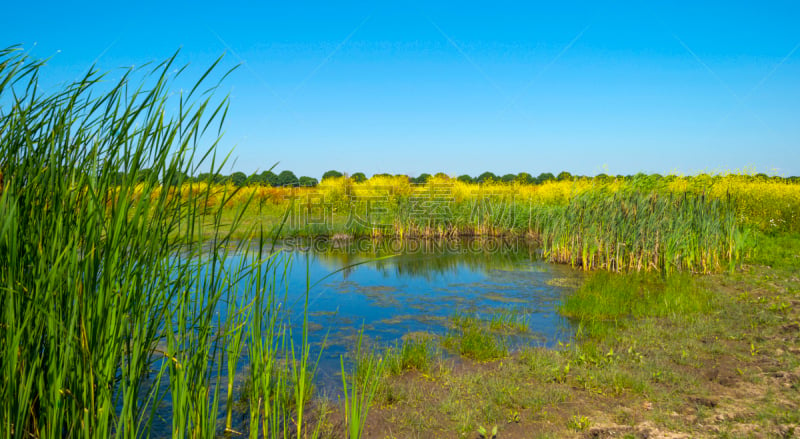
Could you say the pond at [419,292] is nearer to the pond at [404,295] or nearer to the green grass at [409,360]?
the pond at [404,295]

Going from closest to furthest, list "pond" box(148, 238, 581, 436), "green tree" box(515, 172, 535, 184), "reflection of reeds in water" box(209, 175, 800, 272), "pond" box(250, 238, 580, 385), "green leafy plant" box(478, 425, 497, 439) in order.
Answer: "green leafy plant" box(478, 425, 497, 439) < "pond" box(148, 238, 581, 436) < "pond" box(250, 238, 580, 385) < "reflection of reeds in water" box(209, 175, 800, 272) < "green tree" box(515, 172, 535, 184)

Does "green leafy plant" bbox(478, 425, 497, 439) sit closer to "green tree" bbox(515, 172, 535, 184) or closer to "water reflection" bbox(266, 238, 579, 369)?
"water reflection" bbox(266, 238, 579, 369)

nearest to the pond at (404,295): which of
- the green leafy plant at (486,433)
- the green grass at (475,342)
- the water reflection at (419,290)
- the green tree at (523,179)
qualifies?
the water reflection at (419,290)

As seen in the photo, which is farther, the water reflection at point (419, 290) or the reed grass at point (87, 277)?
the water reflection at point (419, 290)

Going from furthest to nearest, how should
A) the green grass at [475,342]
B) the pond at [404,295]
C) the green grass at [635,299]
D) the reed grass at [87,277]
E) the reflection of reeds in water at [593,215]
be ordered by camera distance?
the reflection of reeds in water at [593,215] < the green grass at [635,299] < the pond at [404,295] < the green grass at [475,342] < the reed grass at [87,277]

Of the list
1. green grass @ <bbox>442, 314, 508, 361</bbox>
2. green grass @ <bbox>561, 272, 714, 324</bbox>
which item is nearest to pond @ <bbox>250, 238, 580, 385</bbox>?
green grass @ <bbox>442, 314, 508, 361</bbox>

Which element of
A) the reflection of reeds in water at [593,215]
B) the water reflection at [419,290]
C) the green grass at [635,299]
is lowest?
the water reflection at [419,290]

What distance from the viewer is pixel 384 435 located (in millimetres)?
3275

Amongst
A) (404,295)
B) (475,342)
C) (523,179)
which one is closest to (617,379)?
(475,342)

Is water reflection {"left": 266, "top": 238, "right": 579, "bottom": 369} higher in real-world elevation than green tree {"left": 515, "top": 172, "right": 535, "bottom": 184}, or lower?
lower

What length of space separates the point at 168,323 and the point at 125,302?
184mm

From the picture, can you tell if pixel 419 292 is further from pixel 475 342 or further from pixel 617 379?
pixel 617 379

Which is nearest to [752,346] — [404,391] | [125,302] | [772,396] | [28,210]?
[772,396]

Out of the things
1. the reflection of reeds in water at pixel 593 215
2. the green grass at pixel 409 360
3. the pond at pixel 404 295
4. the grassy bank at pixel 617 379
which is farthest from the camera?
the reflection of reeds in water at pixel 593 215
